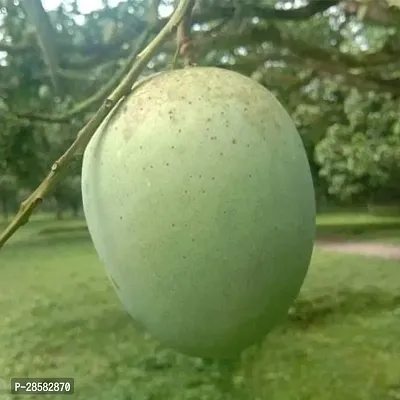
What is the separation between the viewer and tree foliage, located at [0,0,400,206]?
0.79 m

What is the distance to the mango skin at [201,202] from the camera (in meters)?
0.33

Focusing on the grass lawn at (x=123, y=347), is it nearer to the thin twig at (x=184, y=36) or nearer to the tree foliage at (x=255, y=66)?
the tree foliage at (x=255, y=66)

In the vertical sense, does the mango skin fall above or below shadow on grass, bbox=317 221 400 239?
above

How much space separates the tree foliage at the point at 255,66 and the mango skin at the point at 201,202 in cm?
23

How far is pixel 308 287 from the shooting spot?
1.12 metres

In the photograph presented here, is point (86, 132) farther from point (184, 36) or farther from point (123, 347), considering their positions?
point (123, 347)

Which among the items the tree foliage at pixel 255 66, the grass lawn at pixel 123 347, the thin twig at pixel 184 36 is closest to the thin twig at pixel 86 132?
the thin twig at pixel 184 36

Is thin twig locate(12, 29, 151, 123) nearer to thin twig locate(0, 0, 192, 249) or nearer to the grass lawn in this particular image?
thin twig locate(0, 0, 192, 249)

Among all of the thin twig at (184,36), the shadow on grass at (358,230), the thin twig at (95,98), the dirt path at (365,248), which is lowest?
the dirt path at (365,248)

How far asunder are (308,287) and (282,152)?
2.61 ft

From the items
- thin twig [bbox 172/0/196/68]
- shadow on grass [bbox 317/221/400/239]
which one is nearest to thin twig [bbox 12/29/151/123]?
thin twig [bbox 172/0/196/68]

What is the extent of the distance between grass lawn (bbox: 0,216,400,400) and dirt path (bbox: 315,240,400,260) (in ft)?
0.05

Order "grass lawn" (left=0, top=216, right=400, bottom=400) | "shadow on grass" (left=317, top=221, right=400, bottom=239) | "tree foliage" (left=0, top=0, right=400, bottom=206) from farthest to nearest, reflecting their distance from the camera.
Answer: "shadow on grass" (left=317, top=221, right=400, bottom=239)
"grass lawn" (left=0, top=216, right=400, bottom=400)
"tree foliage" (left=0, top=0, right=400, bottom=206)

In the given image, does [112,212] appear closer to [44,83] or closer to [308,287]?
[44,83]
